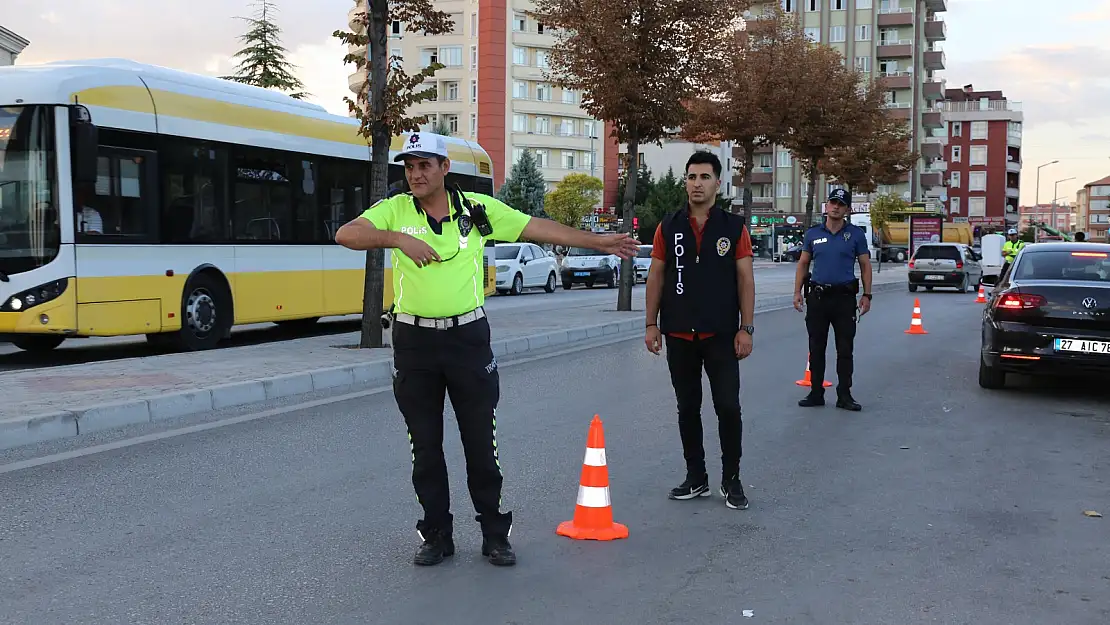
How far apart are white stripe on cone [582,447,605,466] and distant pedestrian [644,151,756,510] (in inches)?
35.8

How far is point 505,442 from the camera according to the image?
335 inches

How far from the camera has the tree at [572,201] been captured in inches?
2862

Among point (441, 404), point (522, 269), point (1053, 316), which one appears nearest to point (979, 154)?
point (522, 269)

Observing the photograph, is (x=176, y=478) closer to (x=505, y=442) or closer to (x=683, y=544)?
(x=505, y=442)

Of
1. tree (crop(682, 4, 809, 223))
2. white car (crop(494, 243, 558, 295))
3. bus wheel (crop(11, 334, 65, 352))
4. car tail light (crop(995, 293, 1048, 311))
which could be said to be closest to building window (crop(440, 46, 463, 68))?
tree (crop(682, 4, 809, 223))

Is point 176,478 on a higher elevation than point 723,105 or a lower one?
lower

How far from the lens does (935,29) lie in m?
106

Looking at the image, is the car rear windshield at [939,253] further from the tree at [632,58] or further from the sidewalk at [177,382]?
the sidewalk at [177,382]

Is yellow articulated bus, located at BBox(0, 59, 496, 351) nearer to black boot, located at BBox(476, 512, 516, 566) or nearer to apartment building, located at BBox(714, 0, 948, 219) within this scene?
black boot, located at BBox(476, 512, 516, 566)

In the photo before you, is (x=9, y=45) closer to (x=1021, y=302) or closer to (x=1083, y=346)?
(x=1021, y=302)

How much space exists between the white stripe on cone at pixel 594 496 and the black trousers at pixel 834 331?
4990 millimetres

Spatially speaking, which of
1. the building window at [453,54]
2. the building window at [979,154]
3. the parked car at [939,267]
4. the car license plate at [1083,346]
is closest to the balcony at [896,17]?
the building window at [979,154]

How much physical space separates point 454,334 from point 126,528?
2132 mm

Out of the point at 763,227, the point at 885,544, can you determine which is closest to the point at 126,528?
the point at 885,544
